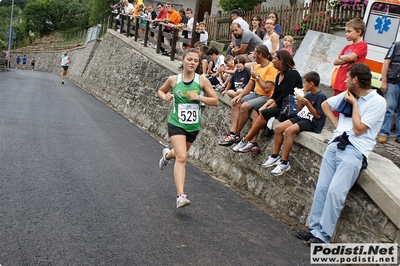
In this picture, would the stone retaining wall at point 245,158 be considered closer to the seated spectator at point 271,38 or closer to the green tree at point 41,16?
the seated spectator at point 271,38

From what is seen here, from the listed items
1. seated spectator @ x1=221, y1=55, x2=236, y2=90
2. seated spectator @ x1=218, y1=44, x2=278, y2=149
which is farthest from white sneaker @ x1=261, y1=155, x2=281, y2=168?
seated spectator @ x1=221, y1=55, x2=236, y2=90

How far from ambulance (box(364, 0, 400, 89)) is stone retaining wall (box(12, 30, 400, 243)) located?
10.1ft

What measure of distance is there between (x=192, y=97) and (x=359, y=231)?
262 centimetres

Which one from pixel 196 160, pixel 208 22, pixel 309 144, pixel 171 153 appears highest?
pixel 208 22

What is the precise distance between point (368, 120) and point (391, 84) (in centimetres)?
343

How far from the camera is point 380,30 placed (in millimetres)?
9672

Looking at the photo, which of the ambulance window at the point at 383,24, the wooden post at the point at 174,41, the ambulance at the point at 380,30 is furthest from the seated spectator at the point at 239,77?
the wooden post at the point at 174,41

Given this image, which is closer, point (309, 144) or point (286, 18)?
point (309, 144)

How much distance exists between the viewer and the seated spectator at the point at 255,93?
8.09 metres

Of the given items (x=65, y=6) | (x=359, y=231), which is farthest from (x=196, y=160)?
(x=65, y=6)

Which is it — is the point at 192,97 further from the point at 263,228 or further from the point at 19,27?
the point at 19,27

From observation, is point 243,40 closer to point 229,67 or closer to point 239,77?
point 229,67

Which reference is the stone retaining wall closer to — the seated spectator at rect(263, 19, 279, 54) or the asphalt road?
the asphalt road

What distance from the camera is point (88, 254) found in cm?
455
